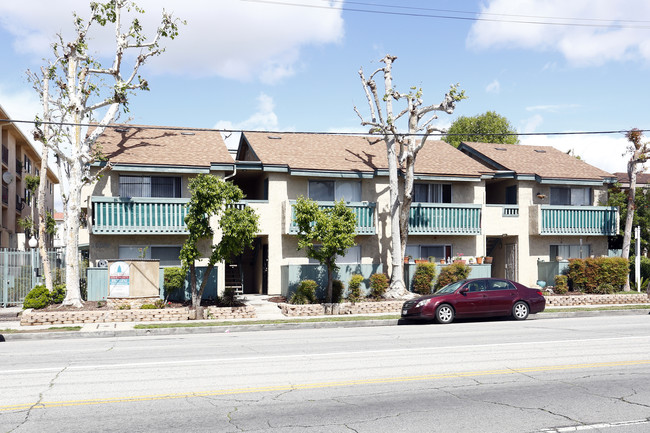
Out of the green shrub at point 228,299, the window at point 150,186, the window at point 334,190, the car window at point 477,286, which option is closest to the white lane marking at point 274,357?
the car window at point 477,286

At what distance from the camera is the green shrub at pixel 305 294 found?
2380 cm

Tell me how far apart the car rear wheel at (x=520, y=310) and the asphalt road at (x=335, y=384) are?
4.60 metres

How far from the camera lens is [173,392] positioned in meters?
9.23

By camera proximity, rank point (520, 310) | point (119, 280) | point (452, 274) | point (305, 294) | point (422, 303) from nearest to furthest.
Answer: point (422, 303) → point (520, 310) → point (119, 280) → point (305, 294) → point (452, 274)

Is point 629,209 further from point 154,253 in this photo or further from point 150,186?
point 150,186

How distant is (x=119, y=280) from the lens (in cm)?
2277

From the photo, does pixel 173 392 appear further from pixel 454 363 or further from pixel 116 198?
pixel 116 198

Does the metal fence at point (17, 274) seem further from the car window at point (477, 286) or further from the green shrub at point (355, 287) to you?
the car window at point (477, 286)

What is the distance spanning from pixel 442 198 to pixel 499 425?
22897 mm

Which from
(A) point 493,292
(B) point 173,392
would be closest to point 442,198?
(A) point 493,292

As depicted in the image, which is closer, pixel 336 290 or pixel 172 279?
pixel 172 279

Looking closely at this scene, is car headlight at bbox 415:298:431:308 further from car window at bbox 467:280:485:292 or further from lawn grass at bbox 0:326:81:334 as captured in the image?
lawn grass at bbox 0:326:81:334

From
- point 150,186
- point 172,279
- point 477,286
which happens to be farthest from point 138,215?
point 477,286

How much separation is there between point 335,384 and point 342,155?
2052 cm
